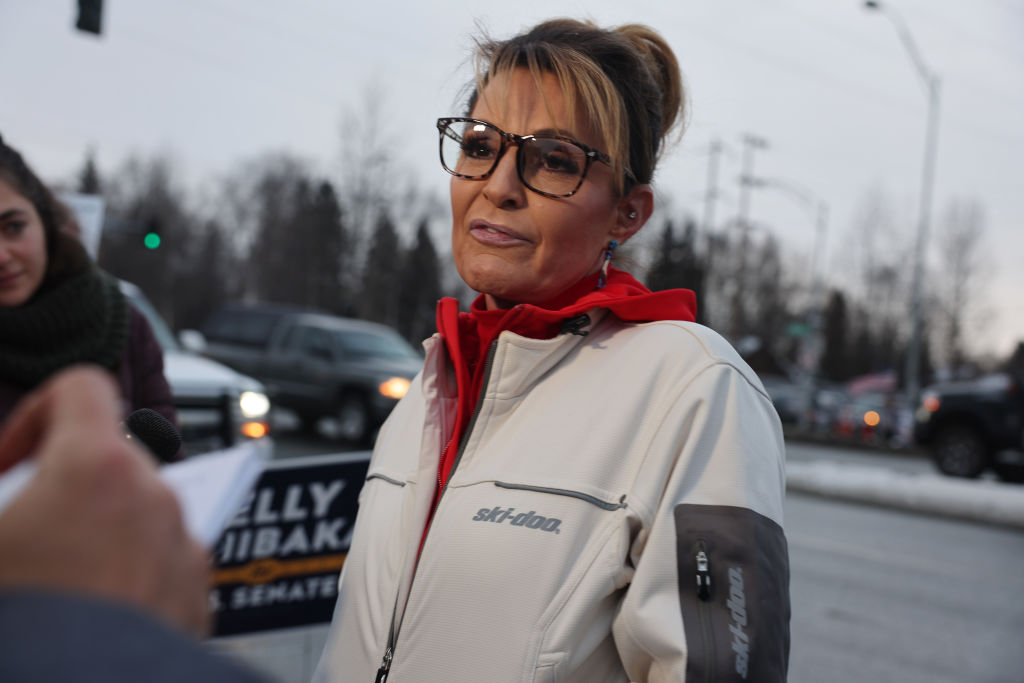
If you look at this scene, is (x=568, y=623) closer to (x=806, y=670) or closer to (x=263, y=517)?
(x=263, y=517)

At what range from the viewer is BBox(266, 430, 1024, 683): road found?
5.07 meters

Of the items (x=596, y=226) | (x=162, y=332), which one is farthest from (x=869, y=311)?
(x=596, y=226)

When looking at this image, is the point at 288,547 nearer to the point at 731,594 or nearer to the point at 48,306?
the point at 48,306

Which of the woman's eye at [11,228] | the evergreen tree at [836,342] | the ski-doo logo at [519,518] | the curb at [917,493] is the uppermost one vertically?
the woman's eye at [11,228]

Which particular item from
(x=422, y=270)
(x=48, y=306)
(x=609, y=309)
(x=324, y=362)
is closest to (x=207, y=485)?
(x=609, y=309)

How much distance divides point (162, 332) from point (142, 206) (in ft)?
127

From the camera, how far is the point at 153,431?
1019 mm

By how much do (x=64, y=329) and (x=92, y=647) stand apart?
2072 mm

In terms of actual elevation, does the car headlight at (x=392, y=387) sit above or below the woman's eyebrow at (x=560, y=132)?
below

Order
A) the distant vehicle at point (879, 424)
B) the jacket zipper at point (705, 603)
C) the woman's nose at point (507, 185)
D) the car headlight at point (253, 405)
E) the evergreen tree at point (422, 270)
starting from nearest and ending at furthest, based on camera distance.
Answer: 1. the jacket zipper at point (705, 603)
2. the woman's nose at point (507, 185)
3. the evergreen tree at point (422, 270)
4. the car headlight at point (253, 405)
5. the distant vehicle at point (879, 424)

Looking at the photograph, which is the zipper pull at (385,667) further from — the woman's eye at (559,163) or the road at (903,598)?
the road at (903,598)

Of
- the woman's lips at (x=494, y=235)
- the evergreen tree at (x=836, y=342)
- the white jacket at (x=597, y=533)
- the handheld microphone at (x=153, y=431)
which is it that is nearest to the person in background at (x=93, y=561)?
the handheld microphone at (x=153, y=431)

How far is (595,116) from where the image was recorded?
165 cm

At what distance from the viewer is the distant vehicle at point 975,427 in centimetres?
1320
